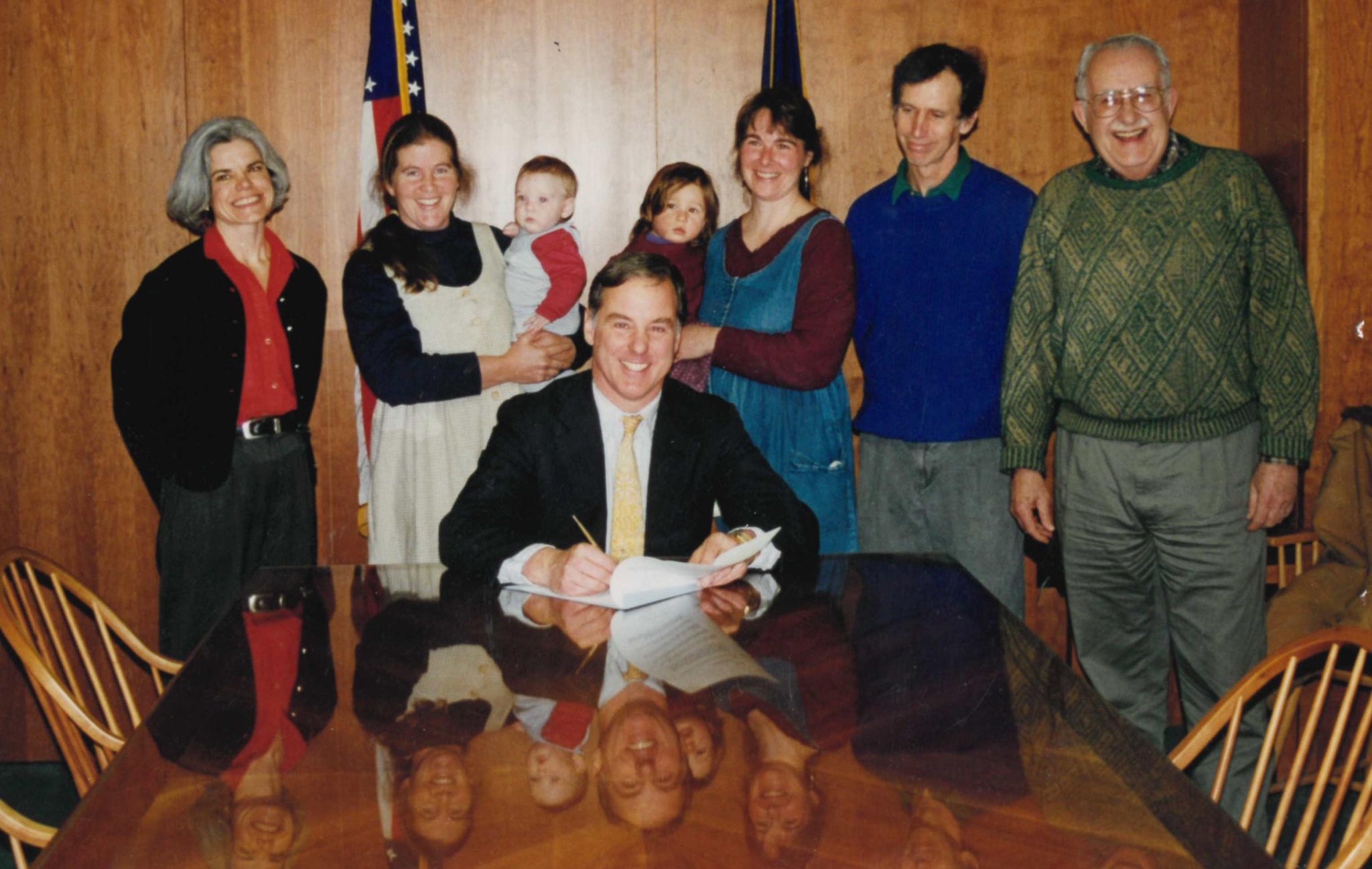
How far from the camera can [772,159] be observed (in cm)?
330

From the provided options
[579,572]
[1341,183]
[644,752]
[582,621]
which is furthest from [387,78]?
[644,752]

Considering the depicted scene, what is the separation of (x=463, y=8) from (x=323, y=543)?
184cm

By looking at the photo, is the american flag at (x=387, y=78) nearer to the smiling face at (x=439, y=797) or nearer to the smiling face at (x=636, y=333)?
the smiling face at (x=636, y=333)

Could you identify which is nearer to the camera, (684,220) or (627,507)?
(627,507)

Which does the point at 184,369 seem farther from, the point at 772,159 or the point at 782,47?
the point at 782,47

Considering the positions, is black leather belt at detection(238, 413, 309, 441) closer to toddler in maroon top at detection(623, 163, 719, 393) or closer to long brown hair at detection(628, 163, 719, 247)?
toddler in maroon top at detection(623, 163, 719, 393)

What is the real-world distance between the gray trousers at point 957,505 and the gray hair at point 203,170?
74.9 inches

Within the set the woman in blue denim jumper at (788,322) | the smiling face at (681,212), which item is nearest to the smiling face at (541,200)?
the smiling face at (681,212)

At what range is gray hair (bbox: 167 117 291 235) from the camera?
3459 millimetres

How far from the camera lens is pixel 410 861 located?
123 cm

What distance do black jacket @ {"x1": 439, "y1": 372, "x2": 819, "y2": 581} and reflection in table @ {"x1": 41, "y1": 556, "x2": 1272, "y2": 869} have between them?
0.46 m

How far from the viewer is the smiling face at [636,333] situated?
2.68 m

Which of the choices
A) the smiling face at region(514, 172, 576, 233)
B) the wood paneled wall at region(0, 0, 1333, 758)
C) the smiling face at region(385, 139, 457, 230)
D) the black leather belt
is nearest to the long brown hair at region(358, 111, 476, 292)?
the smiling face at region(385, 139, 457, 230)

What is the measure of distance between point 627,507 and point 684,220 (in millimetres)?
1201
